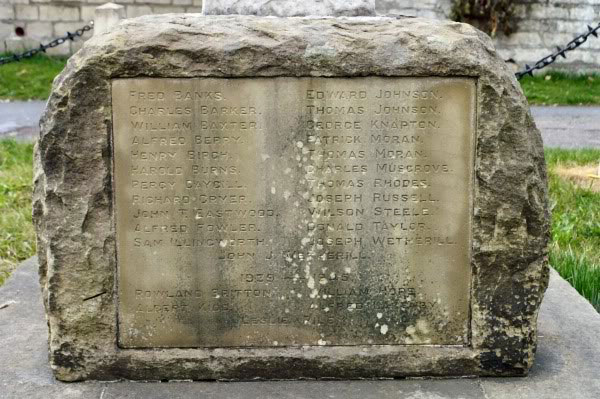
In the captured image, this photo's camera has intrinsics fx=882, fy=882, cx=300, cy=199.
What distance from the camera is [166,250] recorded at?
3.05m

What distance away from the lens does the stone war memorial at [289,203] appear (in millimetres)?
2934

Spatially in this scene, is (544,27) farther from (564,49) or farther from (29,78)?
(564,49)

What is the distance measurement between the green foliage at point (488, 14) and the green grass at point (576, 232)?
648cm

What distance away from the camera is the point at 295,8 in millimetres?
3229

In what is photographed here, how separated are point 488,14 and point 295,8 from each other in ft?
34.8

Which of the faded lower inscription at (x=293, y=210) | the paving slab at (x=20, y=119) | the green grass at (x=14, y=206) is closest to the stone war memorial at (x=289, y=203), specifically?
the faded lower inscription at (x=293, y=210)

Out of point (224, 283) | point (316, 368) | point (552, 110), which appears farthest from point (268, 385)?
point (552, 110)

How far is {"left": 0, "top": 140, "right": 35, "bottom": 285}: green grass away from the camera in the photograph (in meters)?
4.84

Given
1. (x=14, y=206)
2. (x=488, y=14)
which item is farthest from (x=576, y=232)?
(x=488, y=14)

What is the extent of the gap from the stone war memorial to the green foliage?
10.6 m

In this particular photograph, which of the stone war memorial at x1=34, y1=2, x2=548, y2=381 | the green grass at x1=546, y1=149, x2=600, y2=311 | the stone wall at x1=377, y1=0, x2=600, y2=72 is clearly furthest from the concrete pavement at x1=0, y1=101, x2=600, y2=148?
the stone war memorial at x1=34, y1=2, x2=548, y2=381

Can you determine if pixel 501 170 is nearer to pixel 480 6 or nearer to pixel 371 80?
pixel 371 80

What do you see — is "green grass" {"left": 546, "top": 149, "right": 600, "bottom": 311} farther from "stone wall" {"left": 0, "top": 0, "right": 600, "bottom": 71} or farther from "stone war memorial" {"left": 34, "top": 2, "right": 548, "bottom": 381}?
"stone wall" {"left": 0, "top": 0, "right": 600, "bottom": 71}

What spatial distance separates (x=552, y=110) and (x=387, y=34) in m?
8.51
